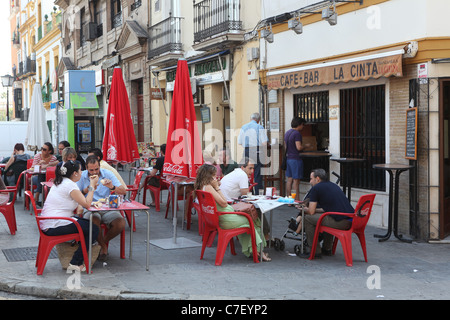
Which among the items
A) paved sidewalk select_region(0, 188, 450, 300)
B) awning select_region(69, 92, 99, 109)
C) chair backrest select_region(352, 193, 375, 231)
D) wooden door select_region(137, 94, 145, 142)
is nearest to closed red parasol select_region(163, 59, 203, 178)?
paved sidewalk select_region(0, 188, 450, 300)

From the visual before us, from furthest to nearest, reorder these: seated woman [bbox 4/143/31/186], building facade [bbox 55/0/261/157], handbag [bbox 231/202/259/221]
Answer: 1. building facade [bbox 55/0/261/157]
2. seated woman [bbox 4/143/31/186]
3. handbag [bbox 231/202/259/221]

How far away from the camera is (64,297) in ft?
21.3

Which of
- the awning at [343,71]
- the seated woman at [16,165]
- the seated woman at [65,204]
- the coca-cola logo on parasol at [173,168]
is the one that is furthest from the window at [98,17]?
the seated woman at [65,204]

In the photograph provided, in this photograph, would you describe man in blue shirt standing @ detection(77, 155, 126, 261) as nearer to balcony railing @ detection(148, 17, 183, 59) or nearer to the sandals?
the sandals

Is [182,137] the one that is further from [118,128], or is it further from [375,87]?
[375,87]

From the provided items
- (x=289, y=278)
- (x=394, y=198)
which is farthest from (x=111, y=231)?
(x=394, y=198)

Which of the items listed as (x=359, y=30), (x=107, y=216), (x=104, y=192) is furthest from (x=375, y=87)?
(x=107, y=216)

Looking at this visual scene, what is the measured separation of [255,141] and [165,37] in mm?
7591

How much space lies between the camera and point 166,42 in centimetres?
1923

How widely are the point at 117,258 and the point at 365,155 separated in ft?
17.1

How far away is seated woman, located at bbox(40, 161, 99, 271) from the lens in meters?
7.16

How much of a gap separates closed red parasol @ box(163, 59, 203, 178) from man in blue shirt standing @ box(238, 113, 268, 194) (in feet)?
13.0
